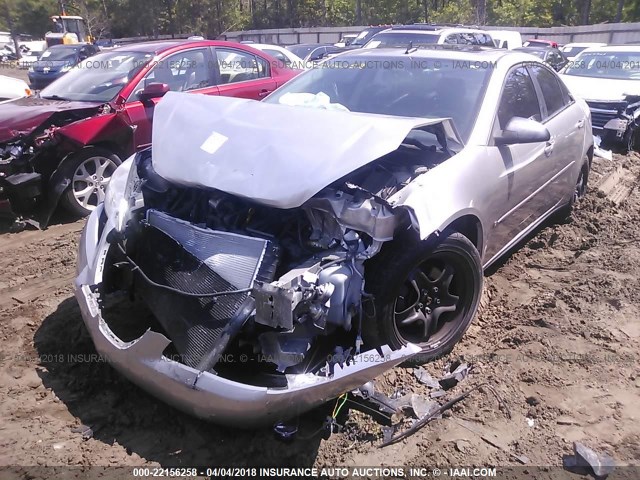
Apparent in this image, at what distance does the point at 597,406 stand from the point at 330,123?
2119mm

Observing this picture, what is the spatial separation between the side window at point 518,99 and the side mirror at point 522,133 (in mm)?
178

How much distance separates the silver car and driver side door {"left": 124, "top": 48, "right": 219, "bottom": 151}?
236 centimetres

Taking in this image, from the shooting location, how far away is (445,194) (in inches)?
117

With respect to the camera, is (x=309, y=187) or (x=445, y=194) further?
(x=445, y=194)

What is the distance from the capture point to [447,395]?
9.80 feet

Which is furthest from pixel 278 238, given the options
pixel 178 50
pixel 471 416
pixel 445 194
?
pixel 178 50

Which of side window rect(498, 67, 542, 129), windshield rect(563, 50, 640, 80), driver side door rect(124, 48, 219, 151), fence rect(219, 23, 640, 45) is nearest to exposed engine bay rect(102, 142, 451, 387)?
side window rect(498, 67, 542, 129)

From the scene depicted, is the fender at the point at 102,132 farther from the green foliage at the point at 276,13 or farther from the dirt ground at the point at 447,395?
the green foliage at the point at 276,13

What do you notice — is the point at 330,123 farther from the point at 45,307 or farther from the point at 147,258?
the point at 45,307

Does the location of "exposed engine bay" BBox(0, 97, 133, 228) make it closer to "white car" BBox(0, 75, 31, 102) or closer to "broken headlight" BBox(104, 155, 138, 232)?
"broken headlight" BBox(104, 155, 138, 232)

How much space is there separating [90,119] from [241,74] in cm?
233

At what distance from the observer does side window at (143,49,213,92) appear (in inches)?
242

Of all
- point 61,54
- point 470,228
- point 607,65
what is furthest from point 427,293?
point 61,54

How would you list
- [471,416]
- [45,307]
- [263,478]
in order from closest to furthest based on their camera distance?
[263,478] → [471,416] → [45,307]
